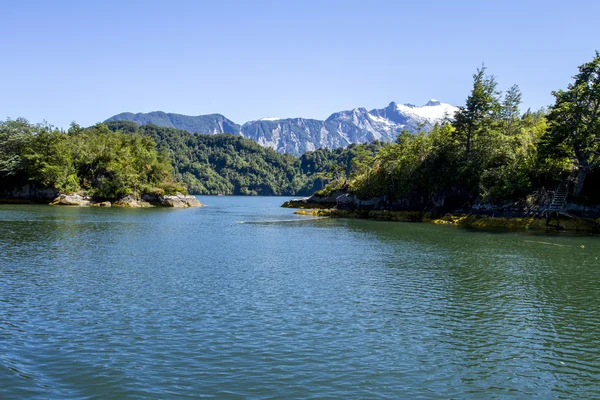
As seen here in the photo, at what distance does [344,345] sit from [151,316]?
8759 millimetres

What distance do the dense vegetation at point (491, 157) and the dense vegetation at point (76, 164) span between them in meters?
61.0

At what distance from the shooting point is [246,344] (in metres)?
16.3

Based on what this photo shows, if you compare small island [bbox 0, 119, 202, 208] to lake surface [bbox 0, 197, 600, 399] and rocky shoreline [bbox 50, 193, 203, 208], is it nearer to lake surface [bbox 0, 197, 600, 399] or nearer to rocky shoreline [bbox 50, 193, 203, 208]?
rocky shoreline [bbox 50, 193, 203, 208]

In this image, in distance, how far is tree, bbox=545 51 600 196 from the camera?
61.4 metres

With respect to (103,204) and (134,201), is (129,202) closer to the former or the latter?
(134,201)

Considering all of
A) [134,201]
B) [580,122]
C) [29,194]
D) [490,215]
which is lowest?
[490,215]

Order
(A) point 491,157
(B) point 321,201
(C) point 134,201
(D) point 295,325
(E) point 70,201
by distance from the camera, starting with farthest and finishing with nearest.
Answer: (C) point 134,201
(B) point 321,201
(E) point 70,201
(A) point 491,157
(D) point 295,325

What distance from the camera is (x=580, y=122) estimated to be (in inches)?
2429

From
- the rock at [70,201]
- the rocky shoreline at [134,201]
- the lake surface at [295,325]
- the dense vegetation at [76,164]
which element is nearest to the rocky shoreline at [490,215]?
the lake surface at [295,325]

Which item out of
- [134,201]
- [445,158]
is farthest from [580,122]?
[134,201]

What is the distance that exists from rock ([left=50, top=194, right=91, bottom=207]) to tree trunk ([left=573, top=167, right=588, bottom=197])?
10689cm

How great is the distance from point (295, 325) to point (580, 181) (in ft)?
199

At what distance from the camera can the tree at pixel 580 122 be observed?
201 feet

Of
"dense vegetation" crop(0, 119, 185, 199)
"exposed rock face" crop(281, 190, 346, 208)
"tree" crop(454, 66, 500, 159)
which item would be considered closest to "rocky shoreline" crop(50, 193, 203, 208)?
"dense vegetation" crop(0, 119, 185, 199)
